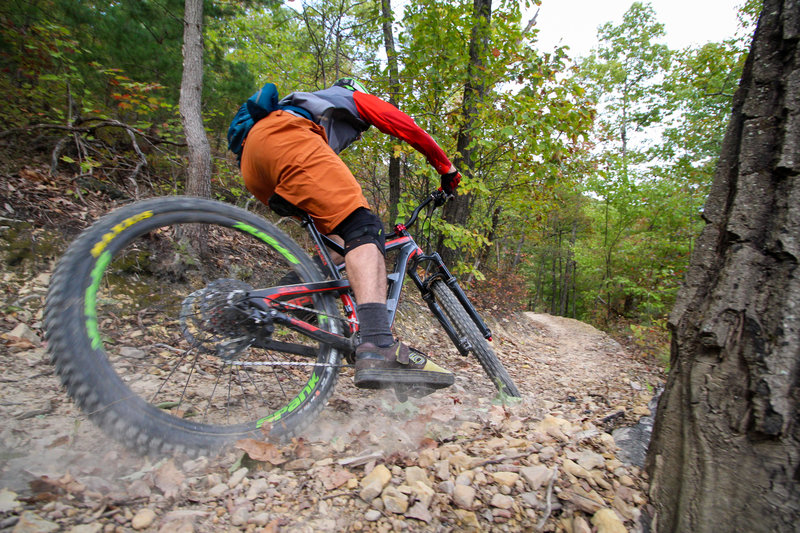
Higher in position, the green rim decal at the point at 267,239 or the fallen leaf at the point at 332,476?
the green rim decal at the point at 267,239

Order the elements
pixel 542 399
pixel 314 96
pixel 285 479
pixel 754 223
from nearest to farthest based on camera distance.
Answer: pixel 754 223 → pixel 285 479 → pixel 314 96 → pixel 542 399

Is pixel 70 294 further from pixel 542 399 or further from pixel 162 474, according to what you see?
pixel 542 399

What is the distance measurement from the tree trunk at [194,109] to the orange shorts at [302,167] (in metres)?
2.48

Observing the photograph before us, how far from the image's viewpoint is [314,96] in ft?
6.27

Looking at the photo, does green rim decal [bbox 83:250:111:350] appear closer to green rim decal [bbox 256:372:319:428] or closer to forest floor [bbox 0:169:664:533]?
forest floor [bbox 0:169:664:533]

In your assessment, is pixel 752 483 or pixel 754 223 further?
pixel 754 223

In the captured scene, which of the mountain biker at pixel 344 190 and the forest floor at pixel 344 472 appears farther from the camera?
the mountain biker at pixel 344 190

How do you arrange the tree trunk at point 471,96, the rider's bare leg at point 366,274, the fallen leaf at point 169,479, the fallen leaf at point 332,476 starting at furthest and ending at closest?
the tree trunk at point 471,96, the rider's bare leg at point 366,274, the fallen leaf at point 332,476, the fallen leaf at point 169,479

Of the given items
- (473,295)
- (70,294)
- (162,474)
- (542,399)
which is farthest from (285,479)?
(473,295)

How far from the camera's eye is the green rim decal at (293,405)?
157 centimetres

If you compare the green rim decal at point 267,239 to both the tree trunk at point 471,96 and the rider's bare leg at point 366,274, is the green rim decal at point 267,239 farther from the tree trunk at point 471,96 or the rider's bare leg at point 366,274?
the tree trunk at point 471,96

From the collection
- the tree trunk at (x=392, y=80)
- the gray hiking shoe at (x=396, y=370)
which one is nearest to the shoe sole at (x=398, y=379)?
the gray hiking shoe at (x=396, y=370)

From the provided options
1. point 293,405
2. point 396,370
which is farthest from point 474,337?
point 293,405

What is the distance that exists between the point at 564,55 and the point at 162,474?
18.7 feet
